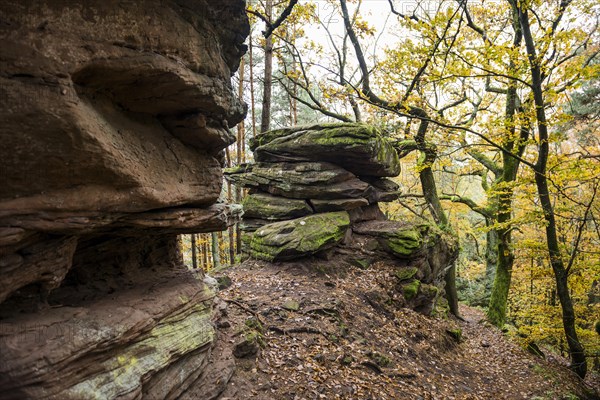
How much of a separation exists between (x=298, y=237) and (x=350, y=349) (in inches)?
141

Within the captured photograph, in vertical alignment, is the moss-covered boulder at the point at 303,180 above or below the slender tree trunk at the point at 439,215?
above

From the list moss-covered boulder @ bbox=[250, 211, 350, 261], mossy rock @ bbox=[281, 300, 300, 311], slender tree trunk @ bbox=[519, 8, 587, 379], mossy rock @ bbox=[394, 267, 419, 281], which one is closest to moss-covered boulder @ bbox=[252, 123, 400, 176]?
moss-covered boulder @ bbox=[250, 211, 350, 261]

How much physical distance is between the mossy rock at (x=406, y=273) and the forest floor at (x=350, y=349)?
1.05 feet

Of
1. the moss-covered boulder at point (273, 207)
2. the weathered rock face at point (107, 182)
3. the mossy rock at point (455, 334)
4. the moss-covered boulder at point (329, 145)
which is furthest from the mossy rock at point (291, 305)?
the mossy rock at point (455, 334)

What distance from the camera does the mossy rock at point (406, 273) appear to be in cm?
1066

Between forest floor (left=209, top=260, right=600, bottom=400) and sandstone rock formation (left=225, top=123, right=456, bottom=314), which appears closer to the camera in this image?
forest floor (left=209, top=260, right=600, bottom=400)

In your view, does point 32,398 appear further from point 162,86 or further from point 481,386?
point 481,386

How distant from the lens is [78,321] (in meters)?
3.45

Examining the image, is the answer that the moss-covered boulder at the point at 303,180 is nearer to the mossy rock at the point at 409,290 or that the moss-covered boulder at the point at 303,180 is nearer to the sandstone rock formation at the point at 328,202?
the sandstone rock formation at the point at 328,202

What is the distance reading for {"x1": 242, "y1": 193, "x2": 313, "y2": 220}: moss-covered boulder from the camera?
10.9m

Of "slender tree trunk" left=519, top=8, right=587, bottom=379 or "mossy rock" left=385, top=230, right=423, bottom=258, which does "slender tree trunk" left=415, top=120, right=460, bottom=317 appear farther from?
"slender tree trunk" left=519, top=8, right=587, bottom=379

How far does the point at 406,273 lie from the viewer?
10.8 m

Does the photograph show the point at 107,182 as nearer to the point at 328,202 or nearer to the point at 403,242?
the point at 328,202

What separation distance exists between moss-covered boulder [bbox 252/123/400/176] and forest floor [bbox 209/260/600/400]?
3.66m
